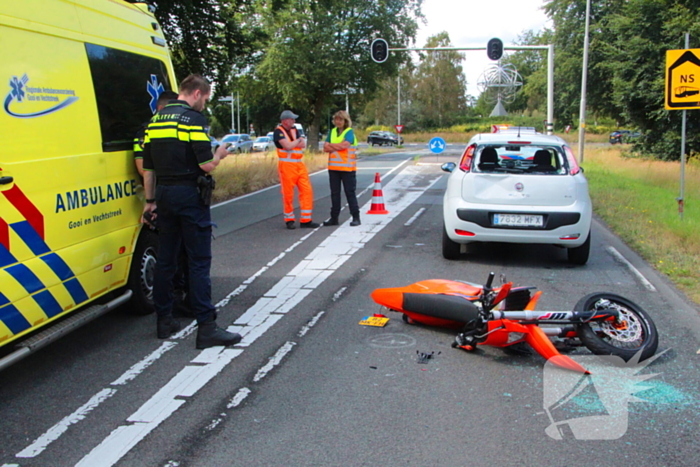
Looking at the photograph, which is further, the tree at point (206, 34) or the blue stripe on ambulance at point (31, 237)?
the tree at point (206, 34)

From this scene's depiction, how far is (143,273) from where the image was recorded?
Result: 18.9 feet

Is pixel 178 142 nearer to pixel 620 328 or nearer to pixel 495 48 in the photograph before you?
pixel 620 328

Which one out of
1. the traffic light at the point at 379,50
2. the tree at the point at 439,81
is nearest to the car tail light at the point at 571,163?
the traffic light at the point at 379,50

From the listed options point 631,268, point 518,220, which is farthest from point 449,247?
point 631,268

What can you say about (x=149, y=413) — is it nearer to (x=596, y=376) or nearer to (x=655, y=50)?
(x=596, y=376)

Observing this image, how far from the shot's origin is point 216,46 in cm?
1656

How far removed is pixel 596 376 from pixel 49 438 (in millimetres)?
3437

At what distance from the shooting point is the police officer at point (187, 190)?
493cm

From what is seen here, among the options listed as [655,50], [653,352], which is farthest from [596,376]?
[655,50]

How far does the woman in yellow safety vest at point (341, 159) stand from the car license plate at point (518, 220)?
3.34 m

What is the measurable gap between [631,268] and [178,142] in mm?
5707

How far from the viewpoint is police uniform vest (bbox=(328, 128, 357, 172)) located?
10734 mm

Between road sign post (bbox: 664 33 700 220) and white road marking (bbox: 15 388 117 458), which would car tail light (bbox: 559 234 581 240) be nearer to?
road sign post (bbox: 664 33 700 220)

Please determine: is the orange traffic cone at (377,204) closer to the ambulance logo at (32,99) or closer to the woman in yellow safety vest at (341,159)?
the woman in yellow safety vest at (341,159)
